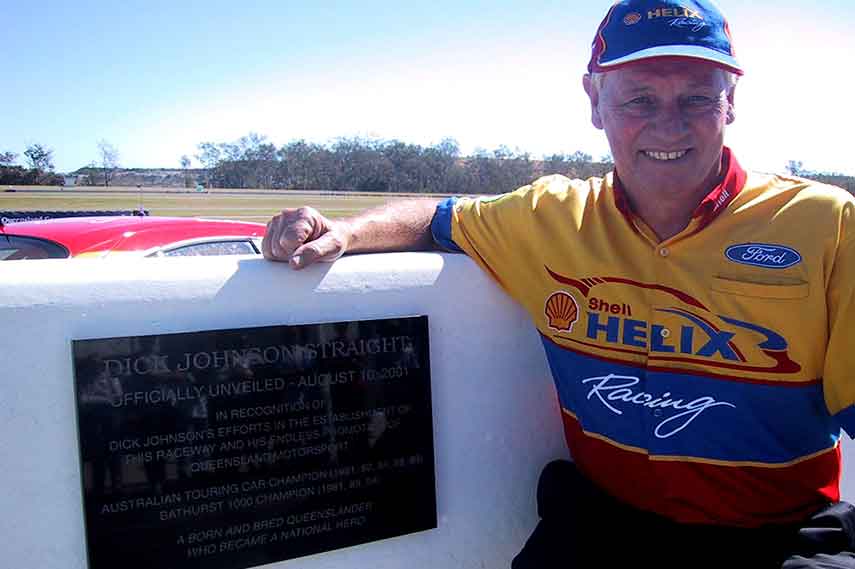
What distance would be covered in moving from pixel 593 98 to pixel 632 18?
0.95 ft

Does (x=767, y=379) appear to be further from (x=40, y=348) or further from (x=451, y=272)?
(x=40, y=348)

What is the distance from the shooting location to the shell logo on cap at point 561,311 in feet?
6.63

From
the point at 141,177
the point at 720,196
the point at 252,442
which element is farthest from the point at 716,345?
the point at 141,177

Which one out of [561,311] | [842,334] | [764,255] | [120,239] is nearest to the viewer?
[842,334]

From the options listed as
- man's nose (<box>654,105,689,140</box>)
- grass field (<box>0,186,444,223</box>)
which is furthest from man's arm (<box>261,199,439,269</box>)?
grass field (<box>0,186,444,223</box>)

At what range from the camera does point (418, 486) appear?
209 centimetres

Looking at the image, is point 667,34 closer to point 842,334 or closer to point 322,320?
point 842,334

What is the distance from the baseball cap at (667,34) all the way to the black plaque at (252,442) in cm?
101

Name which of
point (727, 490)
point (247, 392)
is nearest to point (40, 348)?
point (247, 392)

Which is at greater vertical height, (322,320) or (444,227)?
(444,227)

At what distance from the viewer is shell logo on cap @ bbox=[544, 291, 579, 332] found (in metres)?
2.02

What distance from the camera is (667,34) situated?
6.46ft

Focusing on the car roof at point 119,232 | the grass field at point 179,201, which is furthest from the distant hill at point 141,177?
the car roof at point 119,232

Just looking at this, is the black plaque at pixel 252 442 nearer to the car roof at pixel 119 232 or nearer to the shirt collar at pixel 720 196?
the shirt collar at pixel 720 196
